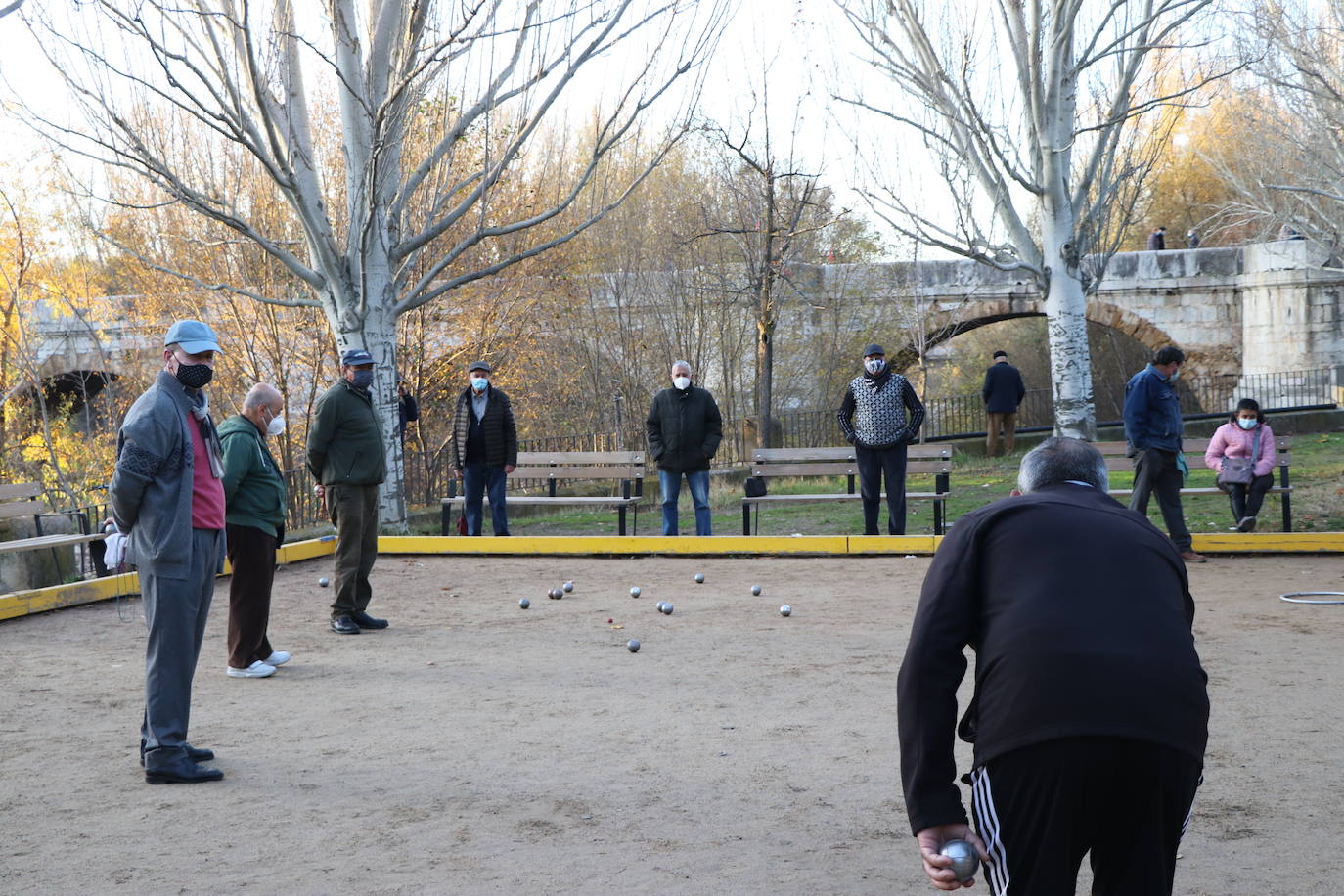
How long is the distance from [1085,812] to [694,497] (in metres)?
10.2

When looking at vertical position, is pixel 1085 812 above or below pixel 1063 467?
below

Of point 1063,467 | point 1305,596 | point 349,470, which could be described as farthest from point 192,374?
point 1305,596

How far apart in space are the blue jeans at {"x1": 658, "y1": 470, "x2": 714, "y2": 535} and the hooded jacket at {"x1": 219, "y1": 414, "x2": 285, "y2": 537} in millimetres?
5951

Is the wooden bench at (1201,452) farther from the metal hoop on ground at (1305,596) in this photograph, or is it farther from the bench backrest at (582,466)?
the bench backrest at (582,466)

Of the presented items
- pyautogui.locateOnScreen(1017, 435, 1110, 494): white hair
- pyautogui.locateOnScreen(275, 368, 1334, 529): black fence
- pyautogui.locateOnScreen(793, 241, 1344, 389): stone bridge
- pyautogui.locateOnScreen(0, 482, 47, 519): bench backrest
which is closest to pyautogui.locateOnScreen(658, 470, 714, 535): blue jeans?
pyautogui.locateOnScreen(275, 368, 1334, 529): black fence

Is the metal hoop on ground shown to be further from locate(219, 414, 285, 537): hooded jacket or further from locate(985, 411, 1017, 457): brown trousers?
locate(985, 411, 1017, 457): brown trousers

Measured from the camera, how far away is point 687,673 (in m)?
7.19

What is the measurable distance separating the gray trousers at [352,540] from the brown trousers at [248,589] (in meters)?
1.16

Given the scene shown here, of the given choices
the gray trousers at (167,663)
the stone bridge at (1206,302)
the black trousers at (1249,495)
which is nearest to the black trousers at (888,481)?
the black trousers at (1249,495)

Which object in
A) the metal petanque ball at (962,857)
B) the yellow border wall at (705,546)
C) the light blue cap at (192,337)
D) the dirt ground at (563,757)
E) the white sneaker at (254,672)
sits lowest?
the dirt ground at (563,757)

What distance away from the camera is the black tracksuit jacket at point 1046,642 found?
7.90 ft

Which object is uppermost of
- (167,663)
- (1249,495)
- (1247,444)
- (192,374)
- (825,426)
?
(192,374)

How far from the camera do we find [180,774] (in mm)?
5246

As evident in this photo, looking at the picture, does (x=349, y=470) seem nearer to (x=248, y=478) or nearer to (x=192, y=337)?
(x=248, y=478)
